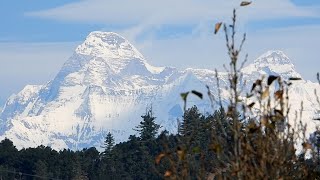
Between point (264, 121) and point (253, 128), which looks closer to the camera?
point (253, 128)

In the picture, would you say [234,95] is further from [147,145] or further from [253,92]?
[147,145]

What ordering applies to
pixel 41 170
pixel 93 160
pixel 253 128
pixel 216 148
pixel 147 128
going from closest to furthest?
pixel 216 148 < pixel 253 128 < pixel 41 170 < pixel 93 160 < pixel 147 128

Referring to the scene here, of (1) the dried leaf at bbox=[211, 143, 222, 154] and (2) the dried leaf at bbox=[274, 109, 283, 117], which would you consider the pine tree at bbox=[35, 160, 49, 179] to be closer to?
(2) the dried leaf at bbox=[274, 109, 283, 117]

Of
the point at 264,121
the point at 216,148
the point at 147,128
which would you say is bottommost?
the point at 216,148

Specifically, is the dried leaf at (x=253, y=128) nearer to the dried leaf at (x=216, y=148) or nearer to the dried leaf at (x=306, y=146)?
the dried leaf at (x=216, y=148)

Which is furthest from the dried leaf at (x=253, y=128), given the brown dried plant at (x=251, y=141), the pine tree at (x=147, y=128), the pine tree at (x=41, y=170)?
the pine tree at (x=147, y=128)

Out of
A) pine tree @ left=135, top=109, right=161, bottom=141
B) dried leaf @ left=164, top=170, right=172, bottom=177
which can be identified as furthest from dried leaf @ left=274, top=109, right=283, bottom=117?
pine tree @ left=135, top=109, right=161, bottom=141

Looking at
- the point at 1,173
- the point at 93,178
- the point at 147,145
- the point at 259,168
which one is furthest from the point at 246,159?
the point at 147,145

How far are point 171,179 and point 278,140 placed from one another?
0.94 meters

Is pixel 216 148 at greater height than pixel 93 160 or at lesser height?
lesser

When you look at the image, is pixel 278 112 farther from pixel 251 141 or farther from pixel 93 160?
pixel 93 160

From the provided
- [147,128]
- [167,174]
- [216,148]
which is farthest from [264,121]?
[147,128]

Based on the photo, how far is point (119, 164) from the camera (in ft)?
429

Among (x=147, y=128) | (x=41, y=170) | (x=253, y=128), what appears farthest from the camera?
(x=147, y=128)
